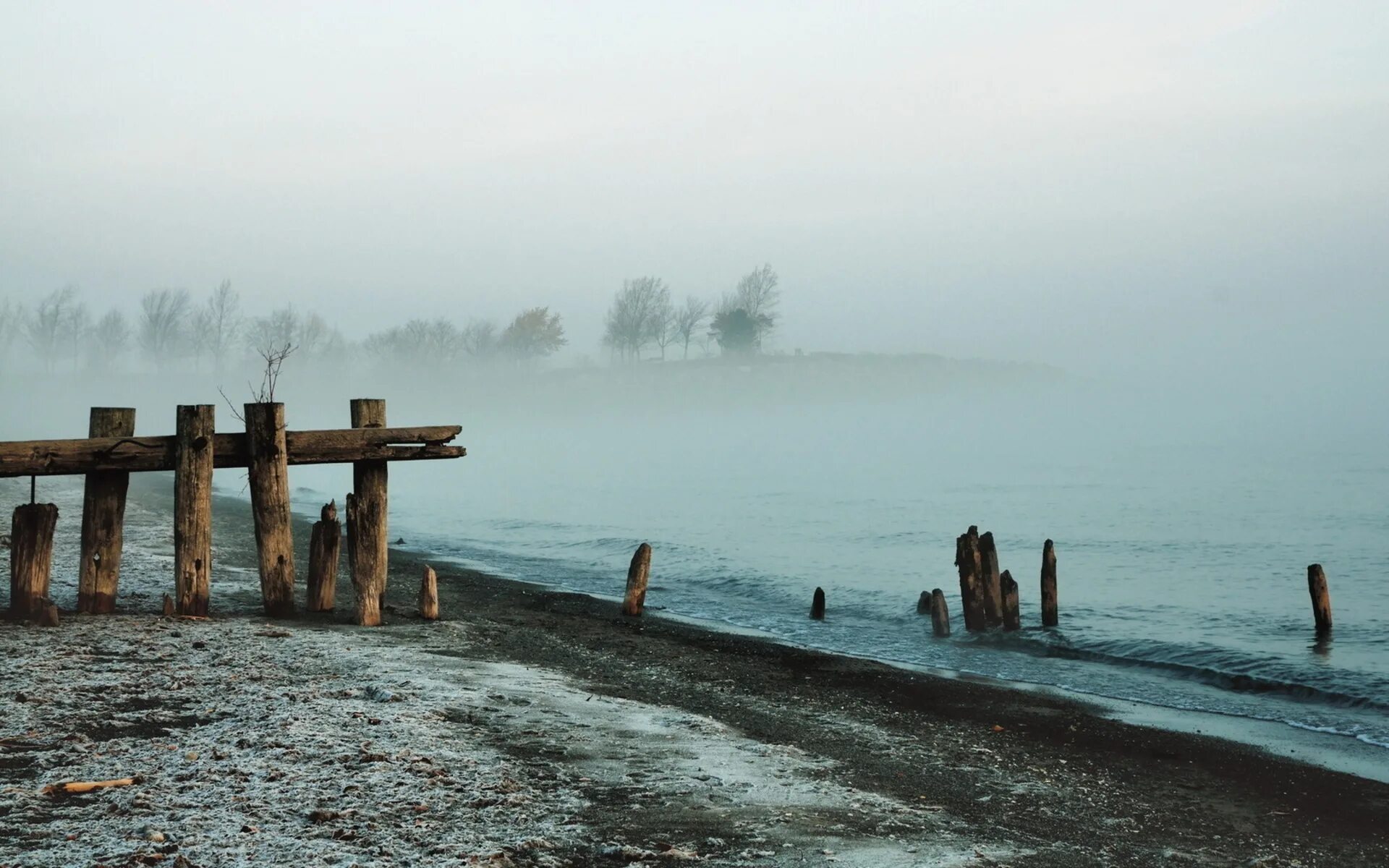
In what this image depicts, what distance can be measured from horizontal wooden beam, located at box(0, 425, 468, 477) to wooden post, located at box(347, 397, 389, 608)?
0.29 m

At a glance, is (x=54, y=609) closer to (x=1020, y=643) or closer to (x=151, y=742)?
(x=151, y=742)

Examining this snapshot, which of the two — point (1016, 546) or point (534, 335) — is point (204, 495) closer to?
point (1016, 546)

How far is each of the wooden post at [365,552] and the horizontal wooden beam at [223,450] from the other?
0.70 m

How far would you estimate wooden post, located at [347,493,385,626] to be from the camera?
45.2ft

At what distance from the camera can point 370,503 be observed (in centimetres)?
1384

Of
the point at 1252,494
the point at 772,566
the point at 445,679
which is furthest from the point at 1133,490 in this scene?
the point at 445,679

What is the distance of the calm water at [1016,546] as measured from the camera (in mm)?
17328

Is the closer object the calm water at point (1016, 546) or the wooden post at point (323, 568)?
the wooden post at point (323, 568)

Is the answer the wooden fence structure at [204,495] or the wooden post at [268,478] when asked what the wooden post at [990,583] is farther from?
the wooden post at [268,478]

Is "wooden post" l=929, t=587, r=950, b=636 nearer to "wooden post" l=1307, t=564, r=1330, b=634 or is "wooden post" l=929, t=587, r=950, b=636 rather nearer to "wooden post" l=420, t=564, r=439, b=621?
"wooden post" l=1307, t=564, r=1330, b=634

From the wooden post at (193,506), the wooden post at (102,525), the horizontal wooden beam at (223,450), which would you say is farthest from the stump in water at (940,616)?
the wooden post at (102,525)

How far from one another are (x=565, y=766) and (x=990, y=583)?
43.4 ft

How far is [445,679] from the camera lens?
34.4 ft

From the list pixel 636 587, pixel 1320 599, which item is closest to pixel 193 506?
pixel 636 587
